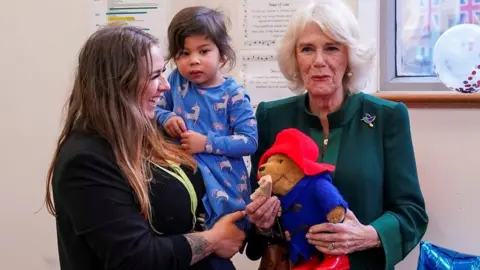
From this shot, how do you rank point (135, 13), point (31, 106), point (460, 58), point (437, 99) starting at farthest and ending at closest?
point (31, 106), point (135, 13), point (437, 99), point (460, 58)

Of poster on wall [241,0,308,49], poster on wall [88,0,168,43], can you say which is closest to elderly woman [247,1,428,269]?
poster on wall [241,0,308,49]

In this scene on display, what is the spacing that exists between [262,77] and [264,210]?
935 mm

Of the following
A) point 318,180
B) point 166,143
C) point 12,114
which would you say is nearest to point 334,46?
point 318,180

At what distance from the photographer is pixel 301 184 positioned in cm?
140


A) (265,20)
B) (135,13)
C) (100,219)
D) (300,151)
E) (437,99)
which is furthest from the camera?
(135,13)

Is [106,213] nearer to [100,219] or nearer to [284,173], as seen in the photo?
[100,219]

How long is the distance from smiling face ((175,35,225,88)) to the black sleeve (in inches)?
15.6

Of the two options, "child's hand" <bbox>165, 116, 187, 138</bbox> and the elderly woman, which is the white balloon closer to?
the elderly woman

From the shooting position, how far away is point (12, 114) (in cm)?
262

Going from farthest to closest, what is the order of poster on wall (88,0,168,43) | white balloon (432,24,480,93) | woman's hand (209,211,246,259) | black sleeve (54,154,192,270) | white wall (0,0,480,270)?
white wall (0,0,480,270) → poster on wall (88,0,168,43) → white balloon (432,24,480,93) → woman's hand (209,211,246,259) → black sleeve (54,154,192,270)

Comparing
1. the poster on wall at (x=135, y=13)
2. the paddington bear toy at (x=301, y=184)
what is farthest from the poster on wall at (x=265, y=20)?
the paddington bear toy at (x=301, y=184)

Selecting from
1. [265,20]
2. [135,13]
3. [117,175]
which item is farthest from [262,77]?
[117,175]

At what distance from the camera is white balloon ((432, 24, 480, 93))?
5.93 ft

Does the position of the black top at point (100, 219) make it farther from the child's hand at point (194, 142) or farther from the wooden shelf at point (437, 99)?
the wooden shelf at point (437, 99)
